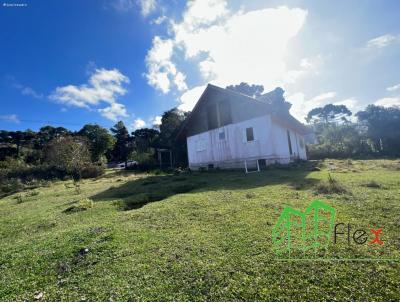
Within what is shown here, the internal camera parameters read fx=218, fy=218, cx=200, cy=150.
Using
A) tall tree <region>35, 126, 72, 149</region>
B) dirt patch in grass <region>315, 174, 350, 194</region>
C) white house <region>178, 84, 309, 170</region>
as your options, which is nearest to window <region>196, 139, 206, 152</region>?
white house <region>178, 84, 309, 170</region>

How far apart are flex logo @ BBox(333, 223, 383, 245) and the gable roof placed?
13.3m

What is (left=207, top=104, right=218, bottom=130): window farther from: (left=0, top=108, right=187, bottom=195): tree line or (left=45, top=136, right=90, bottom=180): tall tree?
(left=45, top=136, right=90, bottom=180): tall tree

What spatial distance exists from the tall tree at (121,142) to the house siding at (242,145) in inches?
1360

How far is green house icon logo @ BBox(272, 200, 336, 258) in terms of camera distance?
3.56 meters

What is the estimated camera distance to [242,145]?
1845cm

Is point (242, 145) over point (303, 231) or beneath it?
over

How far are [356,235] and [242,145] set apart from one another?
14737 millimetres

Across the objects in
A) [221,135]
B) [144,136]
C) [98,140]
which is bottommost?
[221,135]

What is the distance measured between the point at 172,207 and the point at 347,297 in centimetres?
505

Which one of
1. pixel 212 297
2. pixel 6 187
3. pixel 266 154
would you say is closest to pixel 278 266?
pixel 212 297

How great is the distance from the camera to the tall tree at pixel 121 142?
53.2 m

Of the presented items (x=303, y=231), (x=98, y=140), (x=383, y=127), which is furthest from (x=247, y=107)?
(x=98, y=140)

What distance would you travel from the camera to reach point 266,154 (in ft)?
55.8

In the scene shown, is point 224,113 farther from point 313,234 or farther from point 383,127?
point 383,127
